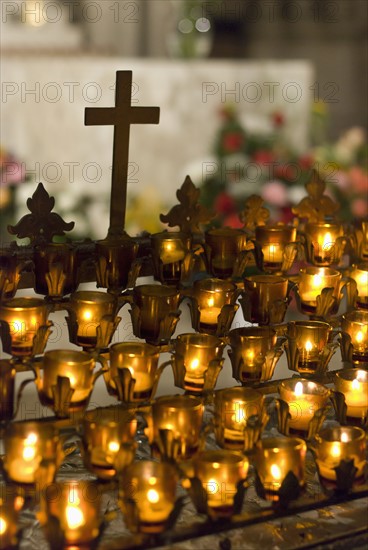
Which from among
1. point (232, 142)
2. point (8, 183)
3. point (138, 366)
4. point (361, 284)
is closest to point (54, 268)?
point (138, 366)

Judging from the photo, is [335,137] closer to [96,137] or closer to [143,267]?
[96,137]

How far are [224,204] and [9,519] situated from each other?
2.33m

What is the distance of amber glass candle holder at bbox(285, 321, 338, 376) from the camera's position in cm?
118

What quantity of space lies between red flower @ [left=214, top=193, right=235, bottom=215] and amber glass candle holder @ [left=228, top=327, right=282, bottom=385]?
79.9 inches

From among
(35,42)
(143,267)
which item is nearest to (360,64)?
(35,42)

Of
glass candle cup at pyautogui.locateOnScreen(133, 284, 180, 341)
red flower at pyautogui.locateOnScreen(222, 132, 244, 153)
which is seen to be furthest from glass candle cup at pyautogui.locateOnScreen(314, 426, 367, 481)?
red flower at pyautogui.locateOnScreen(222, 132, 244, 153)

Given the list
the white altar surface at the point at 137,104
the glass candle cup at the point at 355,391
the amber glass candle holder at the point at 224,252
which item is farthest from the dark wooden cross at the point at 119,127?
the white altar surface at the point at 137,104

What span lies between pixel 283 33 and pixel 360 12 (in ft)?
1.84

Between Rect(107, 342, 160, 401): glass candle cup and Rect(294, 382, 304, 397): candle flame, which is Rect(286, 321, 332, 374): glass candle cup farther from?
Rect(107, 342, 160, 401): glass candle cup

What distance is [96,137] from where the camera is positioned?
3.31 meters

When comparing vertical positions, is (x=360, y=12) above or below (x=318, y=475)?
above

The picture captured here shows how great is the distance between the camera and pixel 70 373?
1.02m

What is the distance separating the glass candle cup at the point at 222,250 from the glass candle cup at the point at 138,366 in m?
0.23

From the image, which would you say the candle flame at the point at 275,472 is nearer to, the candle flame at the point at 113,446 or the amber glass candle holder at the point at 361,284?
the candle flame at the point at 113,446
